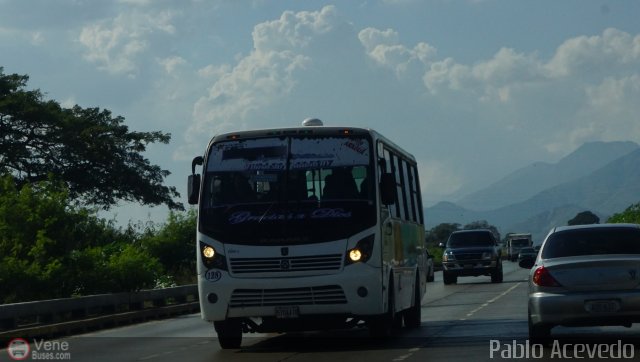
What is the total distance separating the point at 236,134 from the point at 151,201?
39.5m

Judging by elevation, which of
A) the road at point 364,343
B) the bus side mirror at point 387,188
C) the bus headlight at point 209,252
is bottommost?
the road at point 364,343

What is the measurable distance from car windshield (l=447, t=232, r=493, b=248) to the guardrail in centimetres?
1411

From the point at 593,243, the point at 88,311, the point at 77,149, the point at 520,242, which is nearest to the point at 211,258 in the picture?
the point at 593,243

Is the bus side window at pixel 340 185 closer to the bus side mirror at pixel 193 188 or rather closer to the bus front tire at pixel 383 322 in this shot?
the bus front tire at pixel 383 322

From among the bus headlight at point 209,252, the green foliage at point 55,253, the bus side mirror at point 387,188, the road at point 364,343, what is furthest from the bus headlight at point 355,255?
the green foliage at point 55,253

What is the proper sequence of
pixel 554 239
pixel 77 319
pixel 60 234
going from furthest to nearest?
1. pixel 60 234
2. pixel 77 319
3. pixel 554 239

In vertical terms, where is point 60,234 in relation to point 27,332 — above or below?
above

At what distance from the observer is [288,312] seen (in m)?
16.4

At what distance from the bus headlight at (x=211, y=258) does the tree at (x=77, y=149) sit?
35.1 metres

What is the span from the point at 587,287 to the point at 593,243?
36.2 inches

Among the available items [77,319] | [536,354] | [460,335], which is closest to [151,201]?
[77,319]

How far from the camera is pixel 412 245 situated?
2158 centimetres

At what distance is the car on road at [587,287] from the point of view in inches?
576

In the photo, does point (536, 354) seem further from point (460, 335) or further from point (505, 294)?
point (505, 294)
